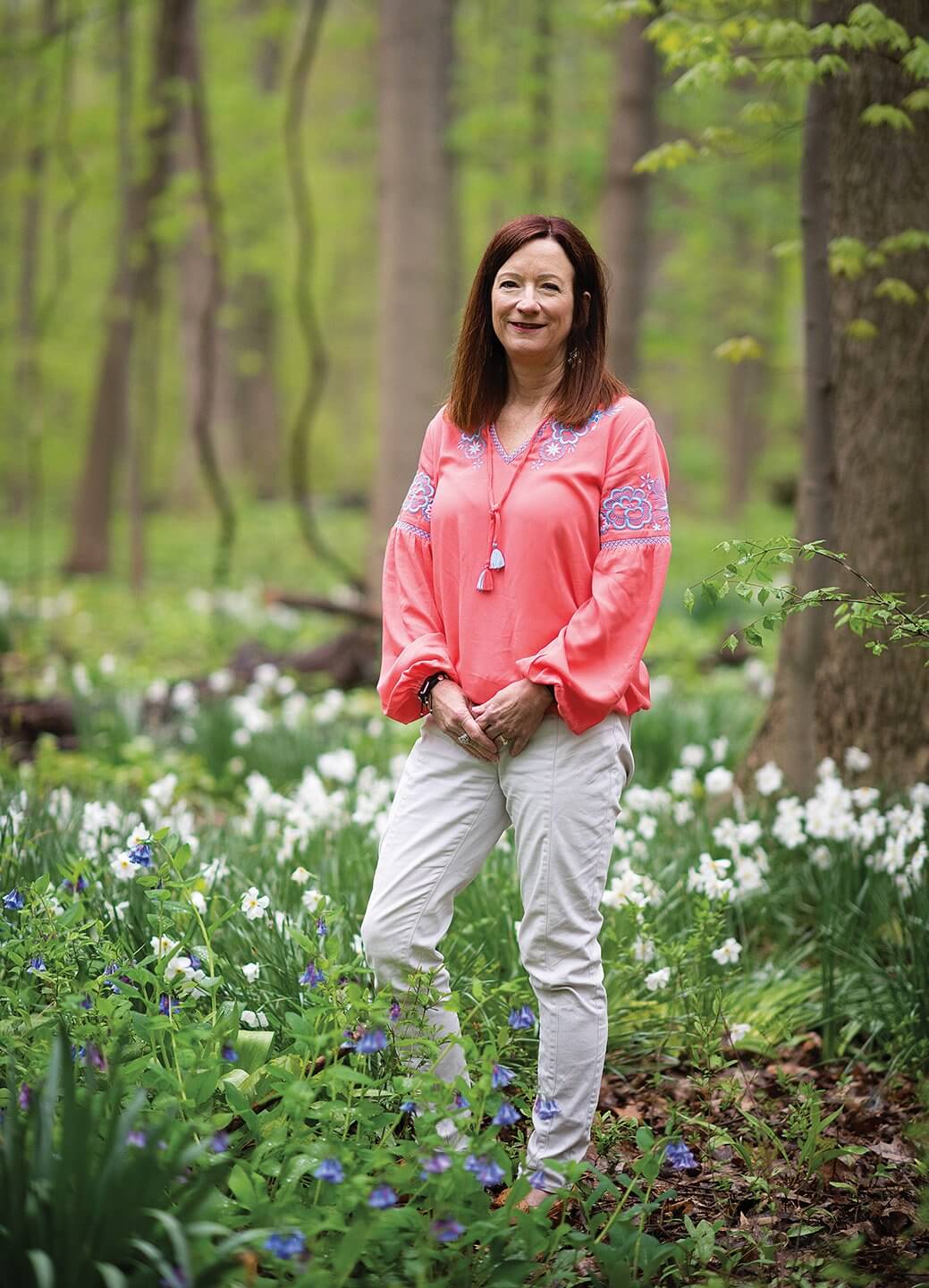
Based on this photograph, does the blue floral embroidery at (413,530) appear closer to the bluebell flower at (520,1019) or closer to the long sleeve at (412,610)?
the long sleeve at (412,610)

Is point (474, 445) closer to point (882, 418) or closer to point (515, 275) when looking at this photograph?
point (515, 275)

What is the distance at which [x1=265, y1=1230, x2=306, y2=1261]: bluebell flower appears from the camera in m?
1.77

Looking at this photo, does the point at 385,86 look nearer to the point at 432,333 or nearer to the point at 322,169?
the point at 432,333

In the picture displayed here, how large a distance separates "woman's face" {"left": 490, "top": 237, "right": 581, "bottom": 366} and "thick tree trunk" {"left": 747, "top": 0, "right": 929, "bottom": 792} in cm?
168

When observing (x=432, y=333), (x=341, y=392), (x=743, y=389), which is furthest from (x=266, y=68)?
(x=432, y=333)

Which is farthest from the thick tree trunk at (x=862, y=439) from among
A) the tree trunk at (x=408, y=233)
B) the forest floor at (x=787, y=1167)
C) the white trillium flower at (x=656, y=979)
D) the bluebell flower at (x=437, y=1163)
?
the tree trunk at (x=408, y=233)

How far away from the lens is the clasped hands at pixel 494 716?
233 centimetres

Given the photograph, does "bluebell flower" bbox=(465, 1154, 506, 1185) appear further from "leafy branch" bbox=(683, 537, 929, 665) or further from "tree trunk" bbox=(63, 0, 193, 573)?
"tree trunk" bbox=(63, 0, 193, 573)

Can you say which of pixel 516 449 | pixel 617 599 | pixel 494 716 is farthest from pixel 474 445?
pixel 494 716

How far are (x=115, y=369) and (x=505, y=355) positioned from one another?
10.0 metres

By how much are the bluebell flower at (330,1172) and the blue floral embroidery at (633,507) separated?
1.27 m

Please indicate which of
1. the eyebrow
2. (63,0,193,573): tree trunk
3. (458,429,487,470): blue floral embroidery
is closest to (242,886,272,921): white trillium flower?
(458,429,487,470): blue floral embroidery

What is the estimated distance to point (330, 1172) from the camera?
1906 mm

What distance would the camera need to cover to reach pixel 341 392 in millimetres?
31172
